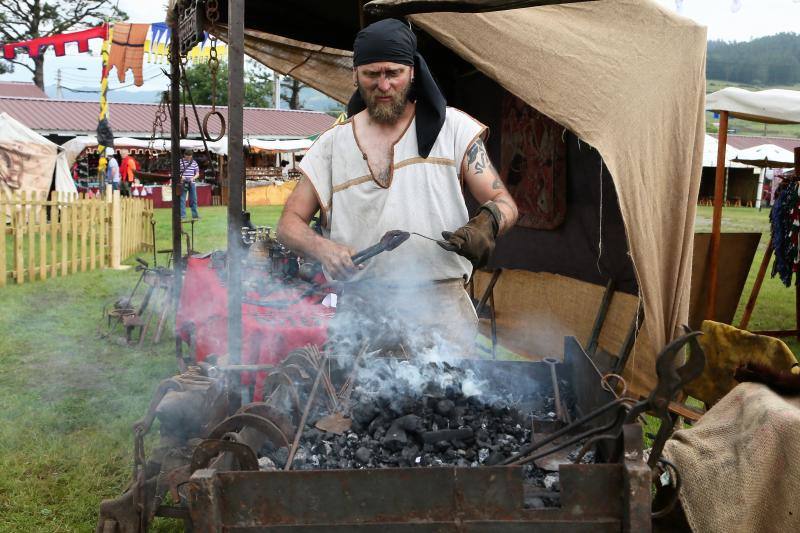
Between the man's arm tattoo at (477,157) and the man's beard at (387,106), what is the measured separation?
365mm

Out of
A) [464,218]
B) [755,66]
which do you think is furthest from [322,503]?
[755,66]

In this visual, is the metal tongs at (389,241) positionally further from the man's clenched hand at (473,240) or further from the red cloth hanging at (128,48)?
the red cloth hanging at (128,48)

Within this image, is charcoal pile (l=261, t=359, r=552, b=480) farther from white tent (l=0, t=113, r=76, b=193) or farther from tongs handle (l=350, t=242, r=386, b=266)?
white tent (l=0, t=113, r=76, b=193)

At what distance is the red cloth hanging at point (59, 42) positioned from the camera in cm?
1127

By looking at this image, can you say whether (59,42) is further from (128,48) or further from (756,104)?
(756,104)

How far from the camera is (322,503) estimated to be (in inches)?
64.7

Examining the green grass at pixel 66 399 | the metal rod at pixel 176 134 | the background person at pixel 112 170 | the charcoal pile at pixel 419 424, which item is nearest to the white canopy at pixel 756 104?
the green grass at pixel 66 399

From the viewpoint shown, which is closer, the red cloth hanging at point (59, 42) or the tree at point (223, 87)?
the red cloth hanging at point (59, 42)

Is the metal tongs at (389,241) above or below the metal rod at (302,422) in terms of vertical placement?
above

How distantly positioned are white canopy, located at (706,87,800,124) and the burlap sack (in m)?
3.91

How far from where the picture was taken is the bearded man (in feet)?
9.06

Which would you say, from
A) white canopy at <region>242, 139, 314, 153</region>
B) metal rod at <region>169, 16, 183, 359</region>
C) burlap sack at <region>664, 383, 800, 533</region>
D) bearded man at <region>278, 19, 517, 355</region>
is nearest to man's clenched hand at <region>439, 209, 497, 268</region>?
bearded man at <region>278, 19, 517, 355</region>

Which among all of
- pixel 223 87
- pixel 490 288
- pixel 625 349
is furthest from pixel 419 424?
pixel 223 87

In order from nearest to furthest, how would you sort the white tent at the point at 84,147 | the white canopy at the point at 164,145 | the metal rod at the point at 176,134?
the metal rod at the point at 176,134 < the white tent at the point at 84,147 < the white canopy at the point at 164,145
